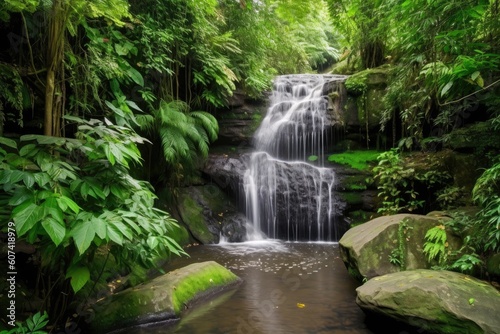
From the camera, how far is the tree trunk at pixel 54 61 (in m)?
3.84

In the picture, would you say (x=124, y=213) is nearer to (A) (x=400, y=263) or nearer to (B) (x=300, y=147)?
(A) (x=400, y=263)

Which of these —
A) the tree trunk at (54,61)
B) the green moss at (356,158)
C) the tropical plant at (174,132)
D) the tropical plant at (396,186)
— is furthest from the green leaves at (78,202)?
the green moss at (356,158)

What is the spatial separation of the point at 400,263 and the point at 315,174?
15.4ft

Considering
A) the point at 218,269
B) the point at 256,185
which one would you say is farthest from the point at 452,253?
the point at 256,185

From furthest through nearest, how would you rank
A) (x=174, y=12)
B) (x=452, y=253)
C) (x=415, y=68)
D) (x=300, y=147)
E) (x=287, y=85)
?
1. (x=287, y=85)
2. (x=300, y=147)
3. (x=174, y=12)
4. (x=415, y=68)
5. (x=452, y=253)

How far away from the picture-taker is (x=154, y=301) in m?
4.10

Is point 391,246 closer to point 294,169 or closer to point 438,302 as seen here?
point 438,302

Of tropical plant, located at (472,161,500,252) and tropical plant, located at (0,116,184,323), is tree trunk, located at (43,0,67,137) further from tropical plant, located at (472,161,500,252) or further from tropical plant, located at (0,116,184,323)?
tropical plant, located at (472,161,500,252)

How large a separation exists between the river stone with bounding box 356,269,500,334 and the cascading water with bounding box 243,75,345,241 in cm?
460

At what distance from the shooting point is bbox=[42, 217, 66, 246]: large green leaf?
8.30ft

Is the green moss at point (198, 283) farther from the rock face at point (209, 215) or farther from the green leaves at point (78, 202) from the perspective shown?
the rock face at point (209, 215)

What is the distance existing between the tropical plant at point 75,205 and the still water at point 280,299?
1.15 metres

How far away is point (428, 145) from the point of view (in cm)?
859

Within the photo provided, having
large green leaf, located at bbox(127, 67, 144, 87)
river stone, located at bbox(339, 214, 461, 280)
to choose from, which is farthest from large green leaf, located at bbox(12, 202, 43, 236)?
river stone, located at bbox(339, 214, 461, 280)
